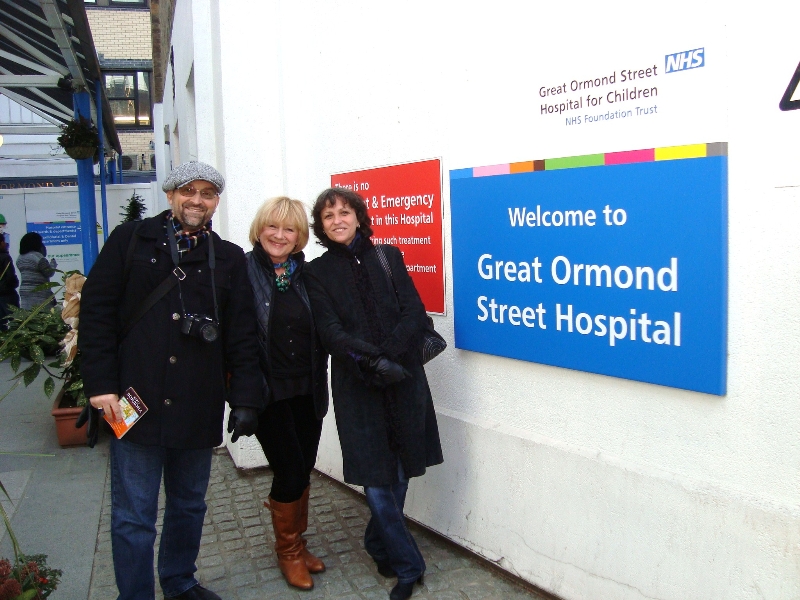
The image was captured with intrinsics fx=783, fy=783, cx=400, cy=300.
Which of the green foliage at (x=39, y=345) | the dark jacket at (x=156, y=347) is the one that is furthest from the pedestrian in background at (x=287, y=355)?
the green foliage at (x=39, y=345)

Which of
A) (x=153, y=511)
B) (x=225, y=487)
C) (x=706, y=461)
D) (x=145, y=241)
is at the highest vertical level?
(x=145, y=241)

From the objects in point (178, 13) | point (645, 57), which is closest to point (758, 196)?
point (645, 57)

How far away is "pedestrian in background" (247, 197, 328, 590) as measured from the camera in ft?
11.1

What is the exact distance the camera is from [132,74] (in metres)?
23.7

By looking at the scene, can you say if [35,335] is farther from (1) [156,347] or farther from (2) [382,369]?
(2) [382,369]

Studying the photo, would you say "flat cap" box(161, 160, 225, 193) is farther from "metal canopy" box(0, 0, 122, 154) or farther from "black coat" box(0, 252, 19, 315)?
"black coat" box(0, 252, 19, 315)

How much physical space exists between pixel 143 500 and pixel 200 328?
709 millimetres

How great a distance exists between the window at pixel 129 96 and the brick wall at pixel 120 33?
1.99 ft

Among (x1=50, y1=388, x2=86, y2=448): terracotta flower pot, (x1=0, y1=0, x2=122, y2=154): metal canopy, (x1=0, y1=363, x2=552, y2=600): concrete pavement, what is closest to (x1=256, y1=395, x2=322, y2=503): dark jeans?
(x1=0, y1=363, x2=552, y2=600): concrete pavement

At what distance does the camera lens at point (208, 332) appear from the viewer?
2.98 meters

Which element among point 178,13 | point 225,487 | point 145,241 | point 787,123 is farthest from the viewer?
point 178,13

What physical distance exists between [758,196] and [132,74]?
2410 centimetres

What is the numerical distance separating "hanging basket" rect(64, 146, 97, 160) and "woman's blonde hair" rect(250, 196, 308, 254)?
23.0 feet

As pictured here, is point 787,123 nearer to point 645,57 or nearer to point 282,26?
point 645,57
